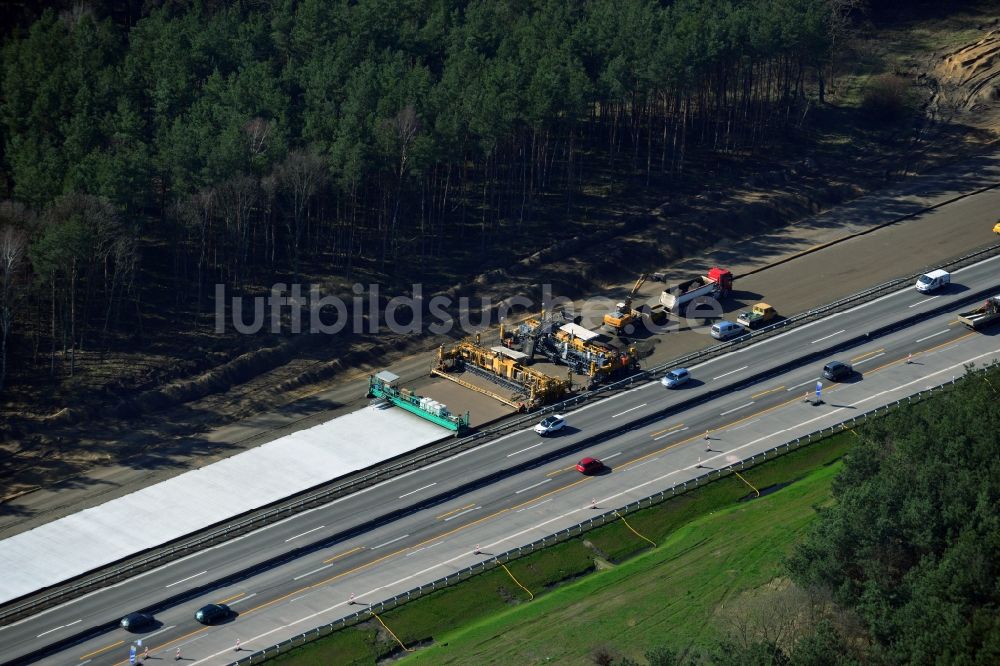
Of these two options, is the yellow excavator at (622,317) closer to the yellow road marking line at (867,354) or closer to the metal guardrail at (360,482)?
the metal guardrail at (360,482)

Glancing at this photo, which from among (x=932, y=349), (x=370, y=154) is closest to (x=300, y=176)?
(x=370, y=154)

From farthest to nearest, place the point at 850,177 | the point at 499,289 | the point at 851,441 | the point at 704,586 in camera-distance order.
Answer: the point at 850,177 → the point at 499,289 → the point at 851,441 → the point at 704,586

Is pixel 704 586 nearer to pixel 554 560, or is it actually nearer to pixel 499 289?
pixel 554 560

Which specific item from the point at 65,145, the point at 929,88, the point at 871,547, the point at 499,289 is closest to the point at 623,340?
the point at 499,289

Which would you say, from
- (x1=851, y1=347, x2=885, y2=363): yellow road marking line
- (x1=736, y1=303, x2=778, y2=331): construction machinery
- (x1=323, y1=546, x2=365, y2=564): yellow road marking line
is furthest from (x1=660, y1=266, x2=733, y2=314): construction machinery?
(x1=323, y1=546, x2=365, y2=564): yellow road marking line

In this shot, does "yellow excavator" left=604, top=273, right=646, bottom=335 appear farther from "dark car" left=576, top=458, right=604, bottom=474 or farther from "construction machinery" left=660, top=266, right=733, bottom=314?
"dark car" left=576, top=458, right=604, bottom=474
